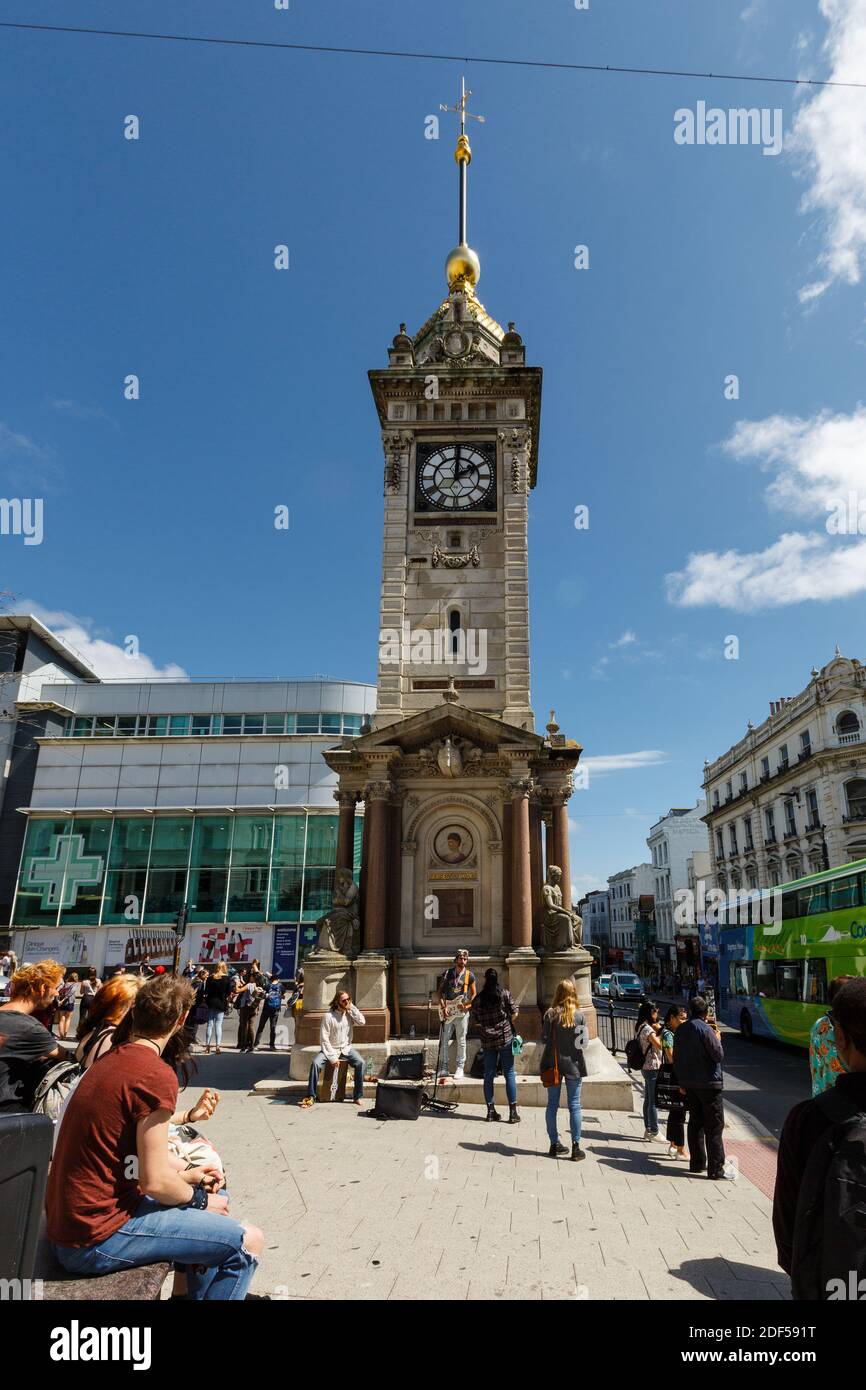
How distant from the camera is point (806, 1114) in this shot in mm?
3219

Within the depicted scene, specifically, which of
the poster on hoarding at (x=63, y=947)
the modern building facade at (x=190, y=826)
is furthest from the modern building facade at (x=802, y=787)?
the poster on hoarding at (x=63, y=947)

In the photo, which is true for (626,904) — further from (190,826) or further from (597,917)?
(190,826)

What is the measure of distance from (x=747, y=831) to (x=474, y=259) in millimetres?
47299

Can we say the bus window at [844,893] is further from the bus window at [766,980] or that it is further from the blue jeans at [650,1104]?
the blue jeans at [650,1104]

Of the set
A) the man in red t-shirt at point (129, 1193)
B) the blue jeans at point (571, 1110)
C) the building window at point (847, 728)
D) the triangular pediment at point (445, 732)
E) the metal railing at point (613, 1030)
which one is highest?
the building window at point (847, 728)

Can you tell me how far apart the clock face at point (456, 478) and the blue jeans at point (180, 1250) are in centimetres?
1858

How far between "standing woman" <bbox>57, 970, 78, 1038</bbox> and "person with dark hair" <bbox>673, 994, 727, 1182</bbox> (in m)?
10.5

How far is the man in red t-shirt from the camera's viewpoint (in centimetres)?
347

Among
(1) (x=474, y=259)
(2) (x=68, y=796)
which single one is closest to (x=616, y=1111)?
(1) (x=474, y=259)

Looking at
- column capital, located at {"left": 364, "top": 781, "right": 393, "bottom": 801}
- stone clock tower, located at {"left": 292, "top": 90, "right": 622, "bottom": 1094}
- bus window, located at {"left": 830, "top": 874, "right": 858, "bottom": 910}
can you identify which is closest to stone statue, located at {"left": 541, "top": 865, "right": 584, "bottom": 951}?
stone clock tower, located at {"left": 292, "top": 90, "right": 622, "bottom": 1094}

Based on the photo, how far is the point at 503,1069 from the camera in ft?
37.7

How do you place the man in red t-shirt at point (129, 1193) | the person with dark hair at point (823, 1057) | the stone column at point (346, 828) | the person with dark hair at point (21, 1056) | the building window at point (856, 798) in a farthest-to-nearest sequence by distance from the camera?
the building window at point (856, 798)
the stone column at point (346, 828)
the person with dark hair at point (823, 1057)
the person with dark hair at point (21, 1056)
the man in red t-shirt at point (129, 1193)

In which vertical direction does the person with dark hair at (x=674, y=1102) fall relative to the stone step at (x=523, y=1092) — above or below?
above

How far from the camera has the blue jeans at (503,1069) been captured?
11.4 m
